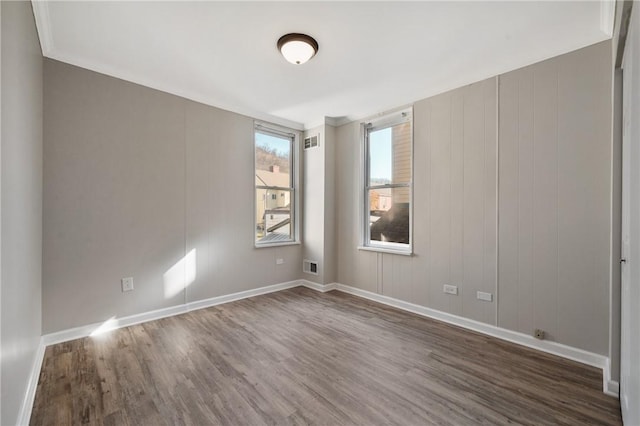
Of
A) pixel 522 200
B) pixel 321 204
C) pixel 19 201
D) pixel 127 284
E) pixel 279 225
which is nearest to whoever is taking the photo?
pixel 19 201

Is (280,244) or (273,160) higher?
(273,160)

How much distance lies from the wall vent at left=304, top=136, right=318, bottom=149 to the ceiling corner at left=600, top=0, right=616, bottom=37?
3281 mm

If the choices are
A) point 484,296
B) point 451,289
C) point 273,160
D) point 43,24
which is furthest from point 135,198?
point 484,296

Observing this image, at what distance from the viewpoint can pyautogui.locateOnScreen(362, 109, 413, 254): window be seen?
3.74 metres

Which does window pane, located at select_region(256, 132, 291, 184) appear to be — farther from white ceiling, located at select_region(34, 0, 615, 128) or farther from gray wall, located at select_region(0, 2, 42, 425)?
gray wall, located at select_region(0, 2, 42, 425)

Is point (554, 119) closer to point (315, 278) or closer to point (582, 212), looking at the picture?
point (582, 212)

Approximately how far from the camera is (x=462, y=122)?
3.12 metres

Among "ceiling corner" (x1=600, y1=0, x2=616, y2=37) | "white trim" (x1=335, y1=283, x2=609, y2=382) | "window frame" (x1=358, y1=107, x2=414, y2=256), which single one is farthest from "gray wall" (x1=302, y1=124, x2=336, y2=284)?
"ceiling corner" (x1=600, y1=0, x2=616, y2=37)

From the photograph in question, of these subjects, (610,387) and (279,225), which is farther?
(279,225)

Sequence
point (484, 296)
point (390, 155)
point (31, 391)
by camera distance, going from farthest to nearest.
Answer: point (390, 155)
point (484, 296)
point (31, 391)

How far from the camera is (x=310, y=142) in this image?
4.68 meters

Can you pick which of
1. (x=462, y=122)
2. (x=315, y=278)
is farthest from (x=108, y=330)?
(x=462, y=122)

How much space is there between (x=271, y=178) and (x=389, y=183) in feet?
5.91

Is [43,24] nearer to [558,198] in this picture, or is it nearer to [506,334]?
[558,198]
